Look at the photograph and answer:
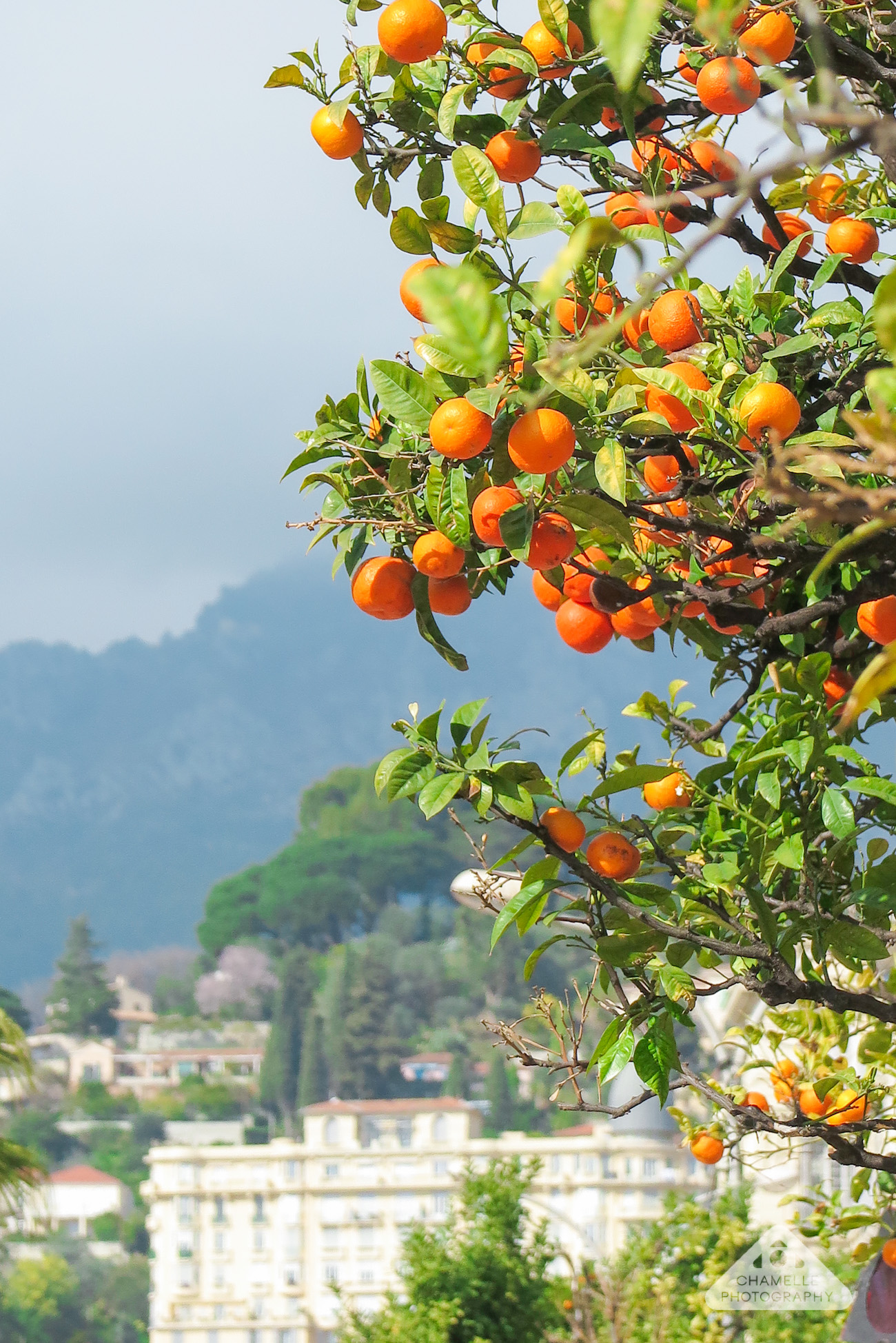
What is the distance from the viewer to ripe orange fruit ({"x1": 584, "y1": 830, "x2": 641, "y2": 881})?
1.88m

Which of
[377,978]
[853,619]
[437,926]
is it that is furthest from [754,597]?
[437,926]

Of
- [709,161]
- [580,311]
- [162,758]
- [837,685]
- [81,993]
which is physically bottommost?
[837,685]

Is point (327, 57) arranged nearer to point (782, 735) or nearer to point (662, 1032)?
point (782, 735)

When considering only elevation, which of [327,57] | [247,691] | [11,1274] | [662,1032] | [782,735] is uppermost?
[247,691]

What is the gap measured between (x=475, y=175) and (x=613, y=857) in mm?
843

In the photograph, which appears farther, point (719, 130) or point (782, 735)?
point (719, 130)

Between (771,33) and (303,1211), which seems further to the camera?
(303,1211)

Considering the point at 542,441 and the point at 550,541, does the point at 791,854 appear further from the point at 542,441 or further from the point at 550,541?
the point at 542,441

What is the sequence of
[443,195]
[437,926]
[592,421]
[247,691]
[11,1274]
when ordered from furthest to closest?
[247,691] → [437,926] → [11,1274] → [443,195] → [592,421]

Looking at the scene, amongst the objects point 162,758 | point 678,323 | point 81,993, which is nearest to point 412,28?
point 678,323

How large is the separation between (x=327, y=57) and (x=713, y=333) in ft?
2.14

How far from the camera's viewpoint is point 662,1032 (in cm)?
183

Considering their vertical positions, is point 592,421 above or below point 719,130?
below

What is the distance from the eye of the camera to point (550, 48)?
→ 6.13 ft
